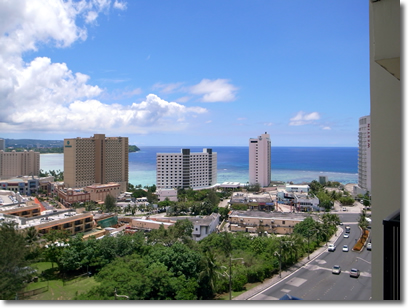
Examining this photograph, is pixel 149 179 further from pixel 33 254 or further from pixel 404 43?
pixel 404 43

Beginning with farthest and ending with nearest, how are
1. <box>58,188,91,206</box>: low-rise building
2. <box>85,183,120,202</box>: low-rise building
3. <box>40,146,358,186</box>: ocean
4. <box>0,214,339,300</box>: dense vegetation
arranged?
<box>40,146,358,186</box>: ocean → <box>85,183,120,202</box>: low-rise building → <box>58,188,91,206</box>: low-rise building → <box>0,214,339,300</box>: dense vegetation

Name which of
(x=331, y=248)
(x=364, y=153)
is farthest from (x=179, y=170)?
(x=331, y=248)

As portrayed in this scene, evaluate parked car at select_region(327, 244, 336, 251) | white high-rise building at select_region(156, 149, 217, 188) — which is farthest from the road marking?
white high-rise building at select_region(156, 149, 217, 188)

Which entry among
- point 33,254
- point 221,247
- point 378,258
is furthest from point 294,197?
point 378,258

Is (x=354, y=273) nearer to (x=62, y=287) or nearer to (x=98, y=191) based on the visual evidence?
(x=62, y=287)

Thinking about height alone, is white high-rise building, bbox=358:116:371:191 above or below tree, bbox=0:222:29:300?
above

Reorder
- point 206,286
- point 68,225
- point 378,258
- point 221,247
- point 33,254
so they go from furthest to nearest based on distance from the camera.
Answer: point 68,225 < point 221,247 < point 33,254 < point 206,286 < point 378,258

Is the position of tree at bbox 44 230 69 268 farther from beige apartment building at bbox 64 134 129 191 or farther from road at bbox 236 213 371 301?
beige apartment building at bbox 64 134 129 191
